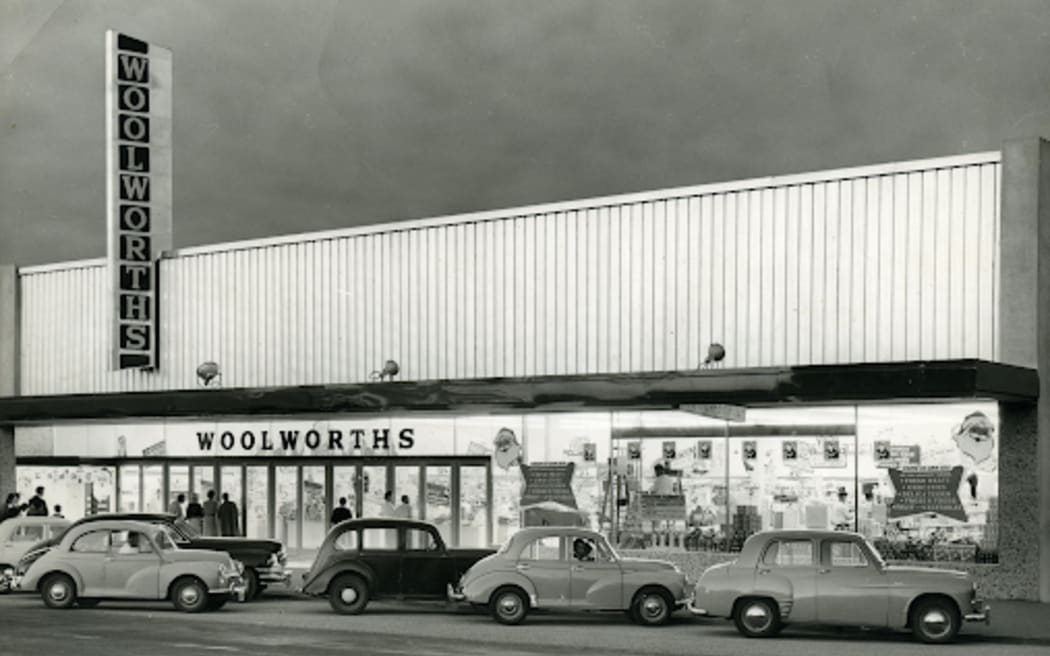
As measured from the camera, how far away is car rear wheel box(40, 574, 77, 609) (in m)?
22.2

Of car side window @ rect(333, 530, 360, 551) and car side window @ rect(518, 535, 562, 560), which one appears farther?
car side window @ rect(333, 530, 360, 551)

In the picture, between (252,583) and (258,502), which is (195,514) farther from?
(252,583)

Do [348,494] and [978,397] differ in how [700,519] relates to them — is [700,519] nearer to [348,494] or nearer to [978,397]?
[978,397]

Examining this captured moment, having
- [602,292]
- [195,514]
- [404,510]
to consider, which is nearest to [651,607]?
[602,292]

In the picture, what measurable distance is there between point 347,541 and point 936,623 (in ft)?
29.0

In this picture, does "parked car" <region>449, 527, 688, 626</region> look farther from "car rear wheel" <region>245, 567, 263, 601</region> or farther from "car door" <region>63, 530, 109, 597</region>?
"car door" <region>63, 530, 109, 597</region>

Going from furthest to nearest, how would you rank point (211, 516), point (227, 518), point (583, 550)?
point (211, 516) < point (227, 518) < point (583, 550)

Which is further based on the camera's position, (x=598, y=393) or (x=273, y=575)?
(x=598, y=393)

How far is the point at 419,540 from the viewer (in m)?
22.2

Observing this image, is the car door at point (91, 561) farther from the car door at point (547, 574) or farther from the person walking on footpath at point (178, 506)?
the person walking on footpath at point (178, 506)

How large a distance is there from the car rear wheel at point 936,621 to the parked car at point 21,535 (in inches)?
586

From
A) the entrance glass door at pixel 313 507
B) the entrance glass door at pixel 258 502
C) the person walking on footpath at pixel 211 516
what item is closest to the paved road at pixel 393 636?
the person walking on footpath at pixel 211 516

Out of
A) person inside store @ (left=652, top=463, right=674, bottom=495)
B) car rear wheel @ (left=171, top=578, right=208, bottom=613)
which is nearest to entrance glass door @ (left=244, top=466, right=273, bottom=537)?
person inside store @ (left=652, top=463, right=674, bottom=495)

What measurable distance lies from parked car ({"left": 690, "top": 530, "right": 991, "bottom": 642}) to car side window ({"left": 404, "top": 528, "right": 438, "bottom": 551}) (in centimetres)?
464
